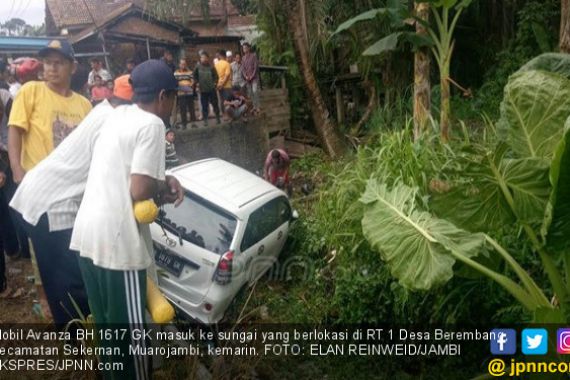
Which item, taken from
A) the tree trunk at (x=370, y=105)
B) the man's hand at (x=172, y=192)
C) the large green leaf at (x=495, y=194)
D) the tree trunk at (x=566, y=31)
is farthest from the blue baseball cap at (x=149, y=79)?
the tree trunk at (x=370, y=105)

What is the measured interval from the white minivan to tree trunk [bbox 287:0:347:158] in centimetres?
492

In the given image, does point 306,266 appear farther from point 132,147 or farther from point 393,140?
point 132,147

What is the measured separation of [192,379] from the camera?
2771 mm

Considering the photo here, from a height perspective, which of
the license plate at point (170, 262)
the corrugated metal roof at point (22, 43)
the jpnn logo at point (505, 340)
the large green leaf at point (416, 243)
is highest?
the corrugated metal roof at point (22, 43)

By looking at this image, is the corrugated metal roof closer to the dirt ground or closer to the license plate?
the dirt ground

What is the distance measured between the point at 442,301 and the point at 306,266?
1.94 m

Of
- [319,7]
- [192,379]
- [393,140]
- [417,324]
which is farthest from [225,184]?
[319,7]

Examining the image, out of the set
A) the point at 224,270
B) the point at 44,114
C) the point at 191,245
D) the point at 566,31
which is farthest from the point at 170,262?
the point at 566,31

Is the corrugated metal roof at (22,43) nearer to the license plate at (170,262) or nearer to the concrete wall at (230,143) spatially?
the concrete wall at (230,143)

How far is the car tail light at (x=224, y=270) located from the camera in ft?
15.0

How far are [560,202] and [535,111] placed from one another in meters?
0.73

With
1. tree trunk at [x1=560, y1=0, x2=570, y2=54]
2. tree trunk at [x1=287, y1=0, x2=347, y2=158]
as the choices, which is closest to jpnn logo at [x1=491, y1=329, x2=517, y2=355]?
tree trunk at [x1=560, y1=0, x2=570, y2=54]

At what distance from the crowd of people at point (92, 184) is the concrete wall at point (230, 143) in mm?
5350

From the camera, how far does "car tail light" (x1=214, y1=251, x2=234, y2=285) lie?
15.0ft
